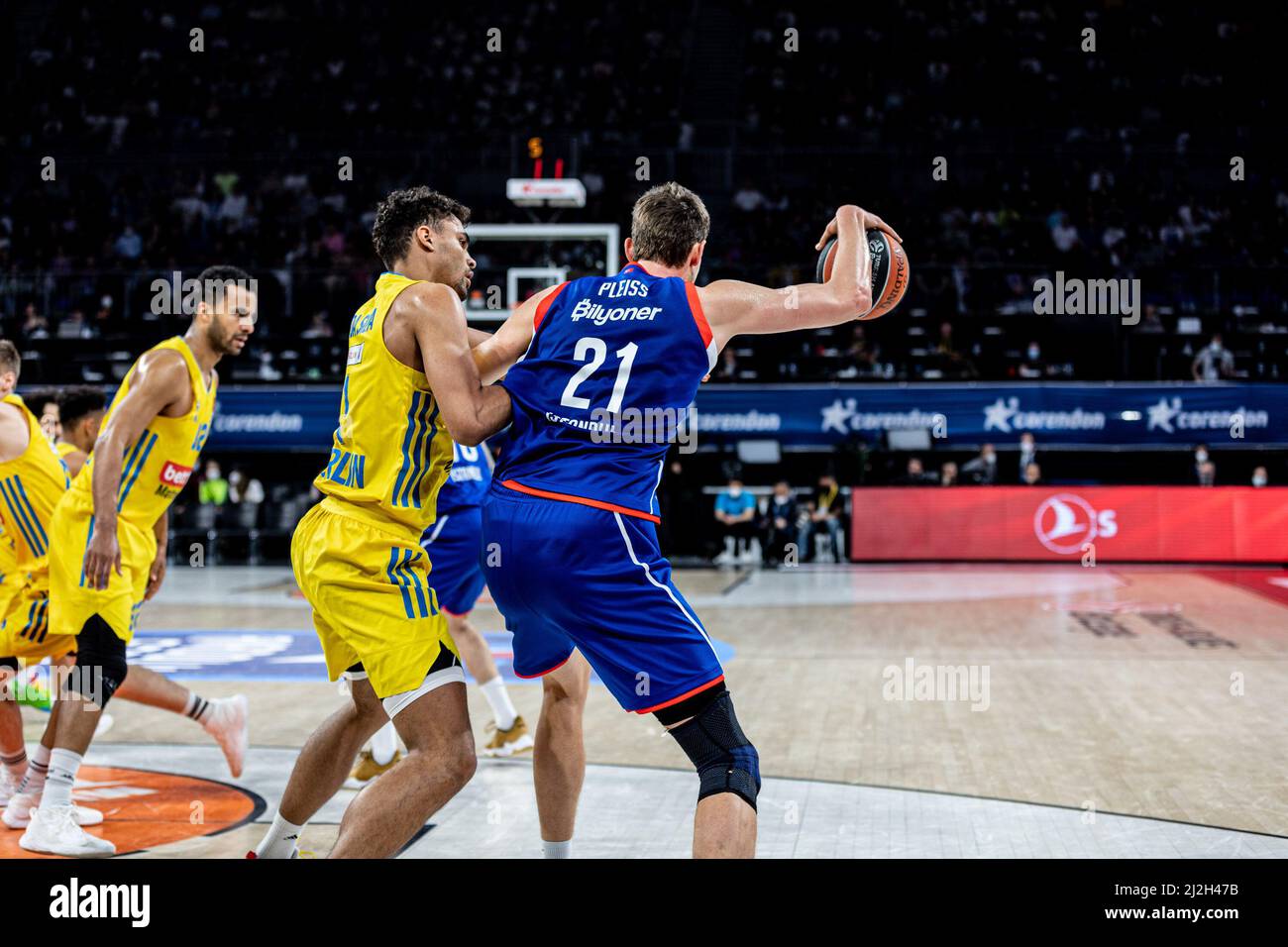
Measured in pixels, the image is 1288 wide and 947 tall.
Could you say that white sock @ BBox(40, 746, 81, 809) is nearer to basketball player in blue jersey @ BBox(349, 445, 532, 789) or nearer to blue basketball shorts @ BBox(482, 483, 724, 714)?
basketball player in blue jersey @ BBox(349, 445, 532, 789)

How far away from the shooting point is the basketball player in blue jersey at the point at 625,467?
304 centimetres

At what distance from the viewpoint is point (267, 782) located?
5.16 m

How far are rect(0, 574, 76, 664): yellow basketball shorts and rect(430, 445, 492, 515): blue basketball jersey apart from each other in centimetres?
163

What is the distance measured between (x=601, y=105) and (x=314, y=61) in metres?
6.51

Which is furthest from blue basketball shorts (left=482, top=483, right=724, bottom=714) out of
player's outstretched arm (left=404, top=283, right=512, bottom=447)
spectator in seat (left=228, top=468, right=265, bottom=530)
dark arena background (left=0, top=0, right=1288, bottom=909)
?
spectator in seat (left=228, top=468, right=265, bottom=530)

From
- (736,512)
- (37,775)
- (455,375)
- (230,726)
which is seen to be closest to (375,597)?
(455,375)

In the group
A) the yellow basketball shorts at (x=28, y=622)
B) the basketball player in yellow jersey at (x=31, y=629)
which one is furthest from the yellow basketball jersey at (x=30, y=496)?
the yellow basketball shorts at (x=28, y=622)

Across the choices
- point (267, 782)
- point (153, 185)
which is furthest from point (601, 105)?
point (267, 782)

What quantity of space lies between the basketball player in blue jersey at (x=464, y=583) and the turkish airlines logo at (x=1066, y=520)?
11175mm

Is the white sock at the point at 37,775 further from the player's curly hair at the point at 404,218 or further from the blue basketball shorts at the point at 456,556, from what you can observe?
the player's curly hair at the point at 404,218

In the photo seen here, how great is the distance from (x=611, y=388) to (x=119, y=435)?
1.95 meters

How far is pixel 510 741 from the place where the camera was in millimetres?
5750

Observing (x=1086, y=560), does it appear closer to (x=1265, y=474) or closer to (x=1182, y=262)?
(x=1265, y=474)

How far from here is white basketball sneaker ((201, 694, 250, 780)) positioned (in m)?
5.02
